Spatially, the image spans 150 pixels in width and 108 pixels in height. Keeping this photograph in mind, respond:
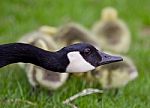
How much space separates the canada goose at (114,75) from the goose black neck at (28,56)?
42.4 inches

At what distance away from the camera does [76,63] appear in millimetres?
3648

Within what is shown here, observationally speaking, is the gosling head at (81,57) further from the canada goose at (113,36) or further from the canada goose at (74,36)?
the canada goose at (113,36)

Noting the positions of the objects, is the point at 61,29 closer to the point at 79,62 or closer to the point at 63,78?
the point at 63,78

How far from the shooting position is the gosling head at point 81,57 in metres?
3.63

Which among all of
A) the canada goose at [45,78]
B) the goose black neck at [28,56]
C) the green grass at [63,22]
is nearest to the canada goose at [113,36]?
the green grass at [63,22]

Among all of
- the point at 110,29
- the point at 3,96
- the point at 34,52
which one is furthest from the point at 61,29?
the point at 34,52

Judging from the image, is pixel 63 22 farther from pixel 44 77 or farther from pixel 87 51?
pixel 87 51

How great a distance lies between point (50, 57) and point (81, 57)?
21 cm

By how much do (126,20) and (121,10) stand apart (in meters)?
0.29

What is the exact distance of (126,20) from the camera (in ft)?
22.7

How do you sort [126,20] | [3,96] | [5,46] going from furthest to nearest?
1. [126,20]
2. [3,96]
3. [5,46]

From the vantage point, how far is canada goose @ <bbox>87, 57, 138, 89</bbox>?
466cm

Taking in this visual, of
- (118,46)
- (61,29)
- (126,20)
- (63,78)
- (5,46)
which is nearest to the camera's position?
(5,46)

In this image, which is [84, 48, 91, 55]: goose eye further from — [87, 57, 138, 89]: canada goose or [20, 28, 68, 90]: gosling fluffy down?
[87, 57, 138, 89]: canada goose
